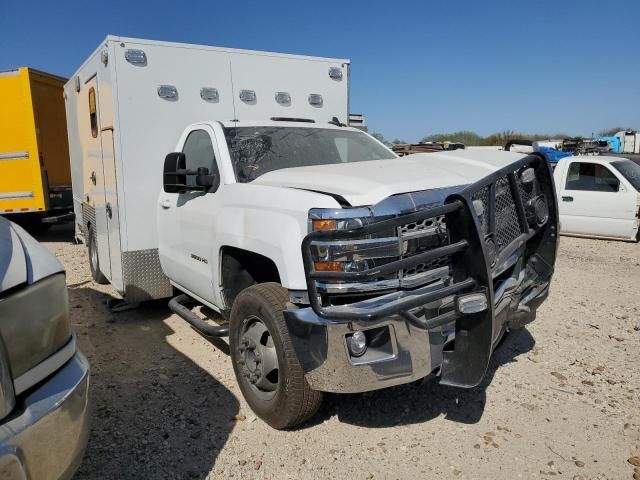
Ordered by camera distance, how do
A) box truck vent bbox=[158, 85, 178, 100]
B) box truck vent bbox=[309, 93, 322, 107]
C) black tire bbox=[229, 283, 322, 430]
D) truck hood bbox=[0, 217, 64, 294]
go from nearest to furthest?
truck hood bbox=[0, 217, 64, 294] < black tire bbox=[229, 283, 322, 430] < box truck vent bbox=[158, 85, 178, 100] < box truck vent bbox=[309, 93, 322, 107]

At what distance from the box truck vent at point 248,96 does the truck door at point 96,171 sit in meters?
1.48

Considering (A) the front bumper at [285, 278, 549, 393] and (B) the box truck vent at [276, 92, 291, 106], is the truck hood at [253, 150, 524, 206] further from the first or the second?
(B) the box truck vent at [276, 92, 291, 106]

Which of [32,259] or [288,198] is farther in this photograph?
[288,198]

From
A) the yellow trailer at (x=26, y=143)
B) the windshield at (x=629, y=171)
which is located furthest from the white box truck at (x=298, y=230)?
the windshield at (x=629, y=171)

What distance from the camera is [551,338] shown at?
487 cm

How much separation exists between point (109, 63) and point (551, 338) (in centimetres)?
479

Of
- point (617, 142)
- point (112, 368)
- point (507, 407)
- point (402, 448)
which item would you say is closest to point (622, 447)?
point (507, 407)

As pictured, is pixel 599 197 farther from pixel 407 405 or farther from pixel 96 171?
pixel 96 171

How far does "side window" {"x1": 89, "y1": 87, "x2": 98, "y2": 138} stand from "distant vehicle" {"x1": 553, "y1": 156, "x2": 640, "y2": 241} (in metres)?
8.40

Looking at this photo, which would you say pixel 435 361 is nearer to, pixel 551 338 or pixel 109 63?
pixel 551 338

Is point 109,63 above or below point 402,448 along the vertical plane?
above

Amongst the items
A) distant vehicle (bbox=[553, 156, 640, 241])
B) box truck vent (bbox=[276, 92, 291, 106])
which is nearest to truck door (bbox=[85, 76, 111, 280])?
box truck vent (bbox=[276, 92, 291, 106])

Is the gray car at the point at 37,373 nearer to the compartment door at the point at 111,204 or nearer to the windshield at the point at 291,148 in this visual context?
the windshield at the point at 291,148

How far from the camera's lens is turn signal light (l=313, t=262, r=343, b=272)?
9.12 ft
